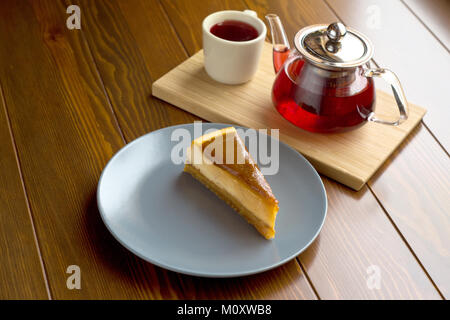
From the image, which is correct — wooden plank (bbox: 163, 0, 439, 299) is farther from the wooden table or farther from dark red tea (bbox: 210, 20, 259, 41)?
dark red tea (bbox: 210, 20, 259, 41)

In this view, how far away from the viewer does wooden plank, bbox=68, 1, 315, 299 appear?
26.0 inches

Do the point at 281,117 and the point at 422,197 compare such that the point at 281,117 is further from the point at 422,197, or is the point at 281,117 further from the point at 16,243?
the point at 16,243

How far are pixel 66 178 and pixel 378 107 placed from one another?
0.56 m

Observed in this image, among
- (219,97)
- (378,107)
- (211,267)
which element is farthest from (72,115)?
(378,107)

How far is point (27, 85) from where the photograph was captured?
0.92 meters

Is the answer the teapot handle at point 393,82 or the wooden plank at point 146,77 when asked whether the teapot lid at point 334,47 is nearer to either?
the teapot handle at point 393,82

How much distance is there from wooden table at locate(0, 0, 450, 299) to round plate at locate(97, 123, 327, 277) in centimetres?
3

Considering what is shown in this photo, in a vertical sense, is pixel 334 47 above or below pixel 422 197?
above

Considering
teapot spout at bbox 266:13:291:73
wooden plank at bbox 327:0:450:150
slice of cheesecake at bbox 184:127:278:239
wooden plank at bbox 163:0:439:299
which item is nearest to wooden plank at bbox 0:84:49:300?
slice of cheesecake at bbox 184:127:278:239

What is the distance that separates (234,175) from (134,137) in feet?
0.71

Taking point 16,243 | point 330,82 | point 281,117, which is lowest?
point 16,243

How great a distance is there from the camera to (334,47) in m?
0.78

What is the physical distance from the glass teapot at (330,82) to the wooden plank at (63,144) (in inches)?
11.8

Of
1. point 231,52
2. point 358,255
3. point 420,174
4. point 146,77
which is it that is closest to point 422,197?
point 420,174
